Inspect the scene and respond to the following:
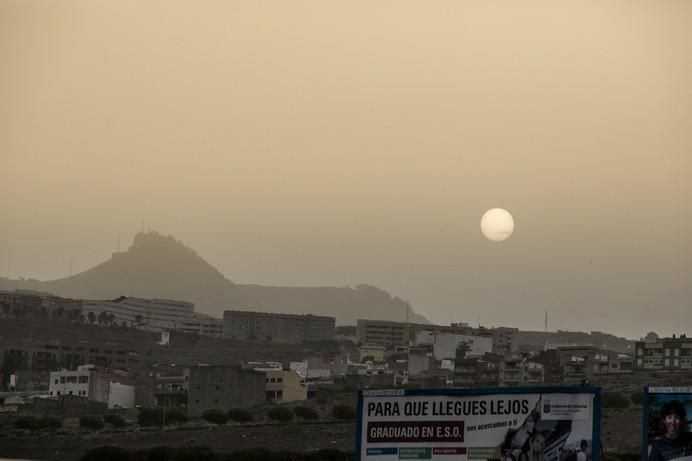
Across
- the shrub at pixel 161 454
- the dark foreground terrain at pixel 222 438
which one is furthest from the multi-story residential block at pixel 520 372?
→ the shrub at pixel 161 454

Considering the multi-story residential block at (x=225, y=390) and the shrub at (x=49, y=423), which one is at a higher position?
the multi-story residential block at (x=225, y=390)

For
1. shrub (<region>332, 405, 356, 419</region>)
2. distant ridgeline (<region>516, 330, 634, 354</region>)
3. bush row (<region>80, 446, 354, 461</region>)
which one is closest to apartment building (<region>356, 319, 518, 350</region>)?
distant ridgeline (<region>516, 330, 634, 354</region>)

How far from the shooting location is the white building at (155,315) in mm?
168875

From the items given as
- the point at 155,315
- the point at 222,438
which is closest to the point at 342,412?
the point at 222,438

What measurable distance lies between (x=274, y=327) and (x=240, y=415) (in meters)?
73.5

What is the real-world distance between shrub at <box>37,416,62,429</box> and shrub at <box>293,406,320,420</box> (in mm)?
19125

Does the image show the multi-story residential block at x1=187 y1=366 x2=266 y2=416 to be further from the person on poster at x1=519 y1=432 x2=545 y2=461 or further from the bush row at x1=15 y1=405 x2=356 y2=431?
the person on poster at x1=519 y1=432 x2=545 y2=461

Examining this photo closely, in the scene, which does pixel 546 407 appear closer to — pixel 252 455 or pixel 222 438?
pixel 252 455

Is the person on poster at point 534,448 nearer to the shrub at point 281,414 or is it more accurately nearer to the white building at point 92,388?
the shrub at point 281,414

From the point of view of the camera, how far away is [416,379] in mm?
133750

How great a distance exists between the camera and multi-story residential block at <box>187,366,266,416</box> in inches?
4205

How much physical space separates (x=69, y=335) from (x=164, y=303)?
36.6 meters

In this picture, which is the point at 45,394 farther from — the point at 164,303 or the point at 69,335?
the point at 164,303

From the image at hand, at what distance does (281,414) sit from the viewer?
303 ft
